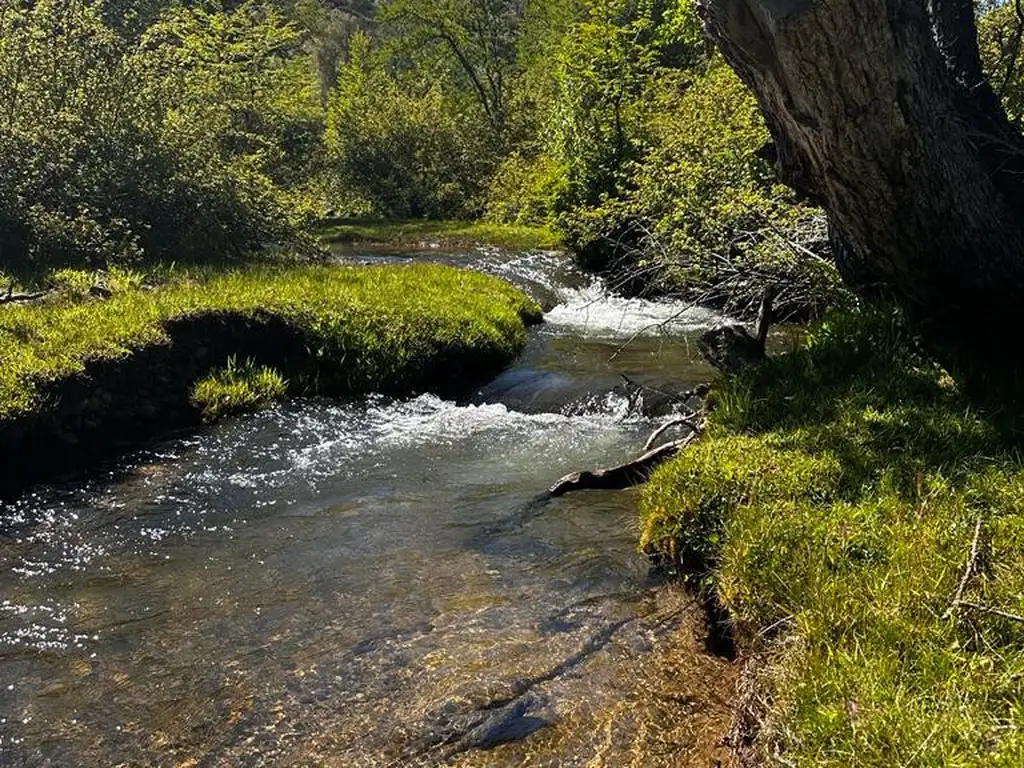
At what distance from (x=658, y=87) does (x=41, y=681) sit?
2240 cm

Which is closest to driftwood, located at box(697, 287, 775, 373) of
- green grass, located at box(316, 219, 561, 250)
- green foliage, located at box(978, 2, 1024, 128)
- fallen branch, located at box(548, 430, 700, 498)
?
fallen branch, located at box(548, 430, 700, 498)

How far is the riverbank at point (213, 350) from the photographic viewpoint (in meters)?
8.75

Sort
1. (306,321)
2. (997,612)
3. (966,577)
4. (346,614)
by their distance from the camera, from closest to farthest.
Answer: (997,612)
(966,577)
(346,614)
(306,321)

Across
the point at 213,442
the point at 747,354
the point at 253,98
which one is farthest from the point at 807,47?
the point at 253,98

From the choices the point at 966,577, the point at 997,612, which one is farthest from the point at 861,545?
the point at 997,612

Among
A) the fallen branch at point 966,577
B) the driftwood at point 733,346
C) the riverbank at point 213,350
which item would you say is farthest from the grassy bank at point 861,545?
the riverbank at point 213,350

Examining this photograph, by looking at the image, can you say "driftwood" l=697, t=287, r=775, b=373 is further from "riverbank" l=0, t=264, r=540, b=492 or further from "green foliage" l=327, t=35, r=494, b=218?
"green foliage" l=327, t=35, r=494, b=218

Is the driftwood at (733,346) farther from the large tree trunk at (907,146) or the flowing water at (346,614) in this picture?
the flowing water at (346,614)

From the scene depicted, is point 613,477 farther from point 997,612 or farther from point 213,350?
point 213,350

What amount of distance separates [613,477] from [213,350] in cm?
626

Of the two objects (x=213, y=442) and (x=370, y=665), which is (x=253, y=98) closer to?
(x=213, y=442)

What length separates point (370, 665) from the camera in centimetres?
493

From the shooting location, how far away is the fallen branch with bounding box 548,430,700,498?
25.0ft

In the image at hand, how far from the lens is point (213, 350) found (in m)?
11.1
